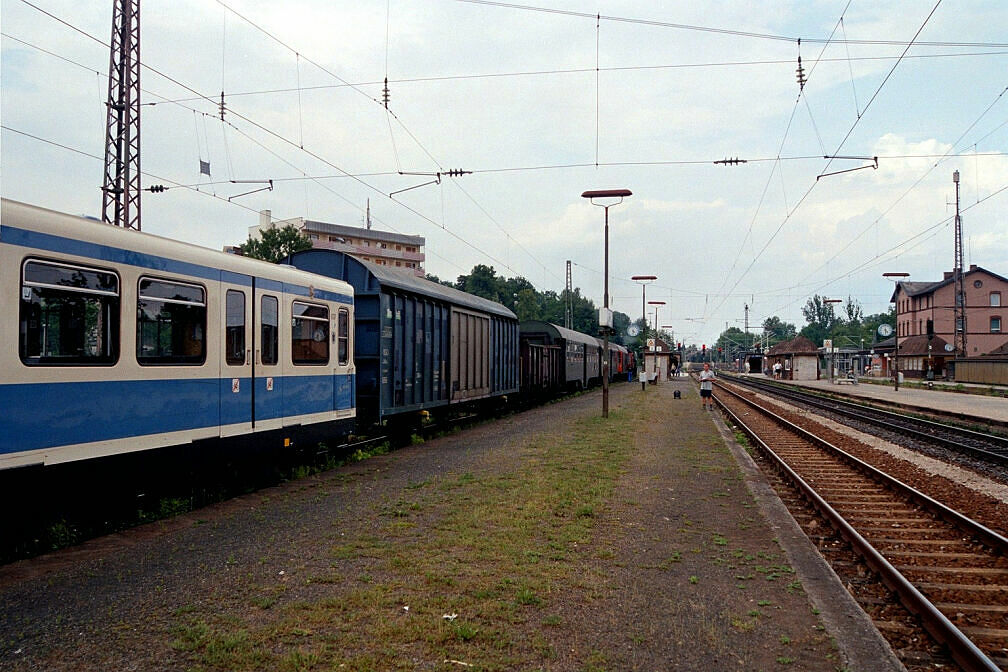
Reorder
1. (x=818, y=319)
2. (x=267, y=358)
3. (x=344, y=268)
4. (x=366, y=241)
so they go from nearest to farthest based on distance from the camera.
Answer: (x=267, y=358), (x=344, y=268), (x=366, y=241), (x=818, y=319)

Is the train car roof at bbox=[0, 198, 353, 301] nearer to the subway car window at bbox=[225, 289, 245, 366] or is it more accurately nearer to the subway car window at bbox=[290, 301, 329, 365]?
the subway car window at bbox=[225, 289, 245, 366]

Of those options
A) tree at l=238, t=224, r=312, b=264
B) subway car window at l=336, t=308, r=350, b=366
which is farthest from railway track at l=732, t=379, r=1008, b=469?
tree at l=238, t=224, r=312, b=264

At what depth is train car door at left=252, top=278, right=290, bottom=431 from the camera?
9.53 m

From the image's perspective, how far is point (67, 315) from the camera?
661cm

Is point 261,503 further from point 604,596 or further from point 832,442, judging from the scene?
point 832,442

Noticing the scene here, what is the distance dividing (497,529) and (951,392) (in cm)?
4324

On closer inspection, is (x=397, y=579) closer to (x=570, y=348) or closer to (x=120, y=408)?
(x=120, y=408)

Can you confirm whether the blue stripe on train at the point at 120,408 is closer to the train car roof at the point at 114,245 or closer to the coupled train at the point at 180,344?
the coupled train at the point at 180,344

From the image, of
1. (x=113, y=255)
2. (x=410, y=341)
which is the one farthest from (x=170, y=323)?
(x=410, y=341)

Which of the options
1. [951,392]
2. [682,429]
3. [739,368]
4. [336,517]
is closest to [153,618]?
[336,517]

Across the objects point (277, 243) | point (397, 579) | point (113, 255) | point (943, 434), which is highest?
point (277, 243)

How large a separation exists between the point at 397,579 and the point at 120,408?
341cm

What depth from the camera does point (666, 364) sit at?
2640 inches

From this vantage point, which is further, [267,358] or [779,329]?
[779,329]
